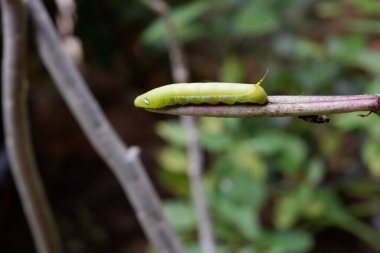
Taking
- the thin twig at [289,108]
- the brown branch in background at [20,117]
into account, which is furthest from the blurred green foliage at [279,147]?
the thin twig at [289,108]

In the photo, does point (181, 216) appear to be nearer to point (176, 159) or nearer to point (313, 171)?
point (176, 159)

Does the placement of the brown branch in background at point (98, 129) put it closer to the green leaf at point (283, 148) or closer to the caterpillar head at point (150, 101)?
the caterpillar head at point (150, 101)

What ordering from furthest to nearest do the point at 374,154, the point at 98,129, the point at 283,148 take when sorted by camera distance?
1. the point at 283,148
2. the point at 374,154
3. the point at 98,129

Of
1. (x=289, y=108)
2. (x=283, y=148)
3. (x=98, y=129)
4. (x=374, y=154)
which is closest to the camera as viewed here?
(x=289, y=108)

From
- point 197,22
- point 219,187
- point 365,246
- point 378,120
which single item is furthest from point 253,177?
point 365,246

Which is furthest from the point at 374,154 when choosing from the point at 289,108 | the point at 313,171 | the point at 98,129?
the point at 289,108

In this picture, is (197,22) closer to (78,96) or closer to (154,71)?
(154,71)

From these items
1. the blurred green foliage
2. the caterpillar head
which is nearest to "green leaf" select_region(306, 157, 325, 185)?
the blurred green foliage

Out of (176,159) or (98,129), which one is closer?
(98,129)
